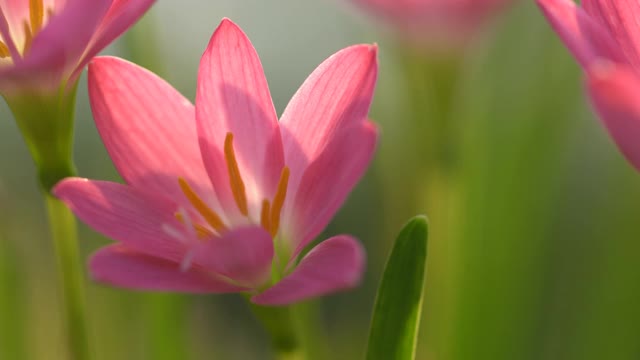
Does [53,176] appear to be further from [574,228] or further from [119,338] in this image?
[574,228]

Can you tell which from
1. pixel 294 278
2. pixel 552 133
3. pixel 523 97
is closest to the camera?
pixel 294 278

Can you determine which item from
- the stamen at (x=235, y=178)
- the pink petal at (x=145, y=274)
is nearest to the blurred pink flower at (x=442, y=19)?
the stamen at (x=235, y=178)

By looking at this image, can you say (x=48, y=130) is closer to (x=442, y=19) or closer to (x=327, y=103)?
(x=327, y=103)

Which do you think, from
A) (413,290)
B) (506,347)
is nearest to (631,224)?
(506,347)

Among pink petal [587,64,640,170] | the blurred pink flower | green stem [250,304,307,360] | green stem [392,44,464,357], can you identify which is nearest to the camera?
pink petal [587,64,640,170]

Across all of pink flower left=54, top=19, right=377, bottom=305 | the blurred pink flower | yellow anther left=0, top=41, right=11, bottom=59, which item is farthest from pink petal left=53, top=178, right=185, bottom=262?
the blurred pink flower

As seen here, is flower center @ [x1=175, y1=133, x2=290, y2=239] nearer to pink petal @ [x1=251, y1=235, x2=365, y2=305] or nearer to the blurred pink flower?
pink petal @ [x1=251, y1=235, x2=365, y2=305]
